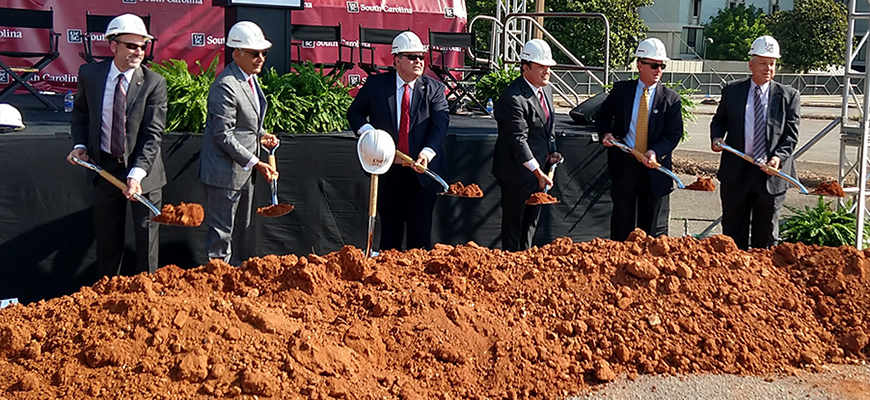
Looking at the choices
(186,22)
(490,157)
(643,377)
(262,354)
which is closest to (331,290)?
(262,354)

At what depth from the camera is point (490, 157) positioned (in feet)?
25.3

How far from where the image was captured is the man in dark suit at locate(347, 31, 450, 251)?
21.2ft

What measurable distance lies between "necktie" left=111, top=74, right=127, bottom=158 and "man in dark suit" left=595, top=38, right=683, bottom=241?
3.40 metres

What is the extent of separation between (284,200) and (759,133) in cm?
365

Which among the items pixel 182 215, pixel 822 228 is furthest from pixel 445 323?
pixel 822 228

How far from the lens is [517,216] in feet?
22.3

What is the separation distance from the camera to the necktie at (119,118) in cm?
567

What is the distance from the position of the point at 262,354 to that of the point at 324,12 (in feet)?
37.4

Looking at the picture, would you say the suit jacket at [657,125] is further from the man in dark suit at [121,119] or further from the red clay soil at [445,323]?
the man in dark suit at [121,119]

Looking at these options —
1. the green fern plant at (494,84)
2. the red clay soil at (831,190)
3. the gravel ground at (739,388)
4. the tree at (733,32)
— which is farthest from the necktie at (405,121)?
the tree at (733,32)

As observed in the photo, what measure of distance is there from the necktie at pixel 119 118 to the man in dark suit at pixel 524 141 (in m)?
2.58

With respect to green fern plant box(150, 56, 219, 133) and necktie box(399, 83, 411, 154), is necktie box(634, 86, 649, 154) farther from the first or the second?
green fern plant box(150, 56, 219, 133)

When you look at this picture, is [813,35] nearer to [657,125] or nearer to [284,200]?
[657,125]

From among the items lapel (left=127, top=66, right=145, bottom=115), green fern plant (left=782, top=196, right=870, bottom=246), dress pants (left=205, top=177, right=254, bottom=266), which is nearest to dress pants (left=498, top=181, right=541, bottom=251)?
dress pants (left=205, top=177, right=254, bottom=266)
